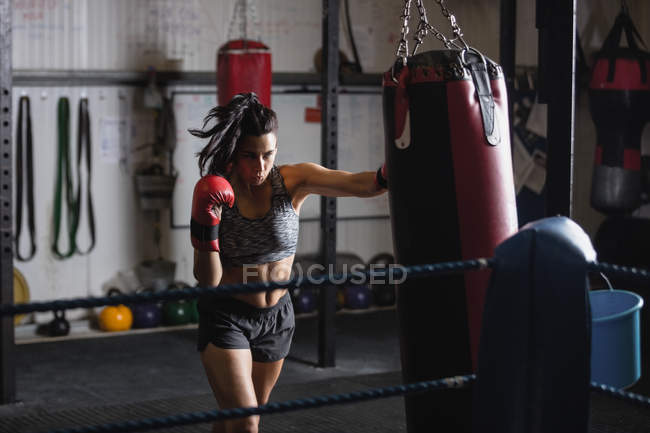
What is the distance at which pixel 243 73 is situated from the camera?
18.0 feet

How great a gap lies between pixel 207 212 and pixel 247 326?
1.41 ft

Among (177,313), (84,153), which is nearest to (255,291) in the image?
(177,313)

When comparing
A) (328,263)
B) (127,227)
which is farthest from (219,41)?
(328,263)

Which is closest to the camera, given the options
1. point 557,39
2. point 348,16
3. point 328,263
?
point 557,39

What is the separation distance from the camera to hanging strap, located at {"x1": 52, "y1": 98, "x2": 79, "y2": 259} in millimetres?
6070

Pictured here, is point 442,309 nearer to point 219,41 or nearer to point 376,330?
point 376,330

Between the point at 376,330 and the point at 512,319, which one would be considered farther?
the point at 376,330

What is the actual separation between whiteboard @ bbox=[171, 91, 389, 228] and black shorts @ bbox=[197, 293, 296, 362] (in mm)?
3452

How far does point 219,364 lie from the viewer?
274 cm

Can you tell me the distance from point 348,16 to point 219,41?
114 cm

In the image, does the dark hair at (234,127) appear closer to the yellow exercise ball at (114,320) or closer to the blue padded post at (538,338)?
the blue padded post at (538,338)

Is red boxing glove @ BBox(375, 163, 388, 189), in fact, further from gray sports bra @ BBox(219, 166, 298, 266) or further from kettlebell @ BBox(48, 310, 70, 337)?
kettlebell @ BBox(48, 310, 70, 337)

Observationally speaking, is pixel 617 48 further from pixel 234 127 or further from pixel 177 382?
pixel 234 127

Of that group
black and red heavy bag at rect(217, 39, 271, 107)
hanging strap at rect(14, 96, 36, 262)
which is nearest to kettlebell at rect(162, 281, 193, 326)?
hanging strap at rect(14, 96, 36, 262)
